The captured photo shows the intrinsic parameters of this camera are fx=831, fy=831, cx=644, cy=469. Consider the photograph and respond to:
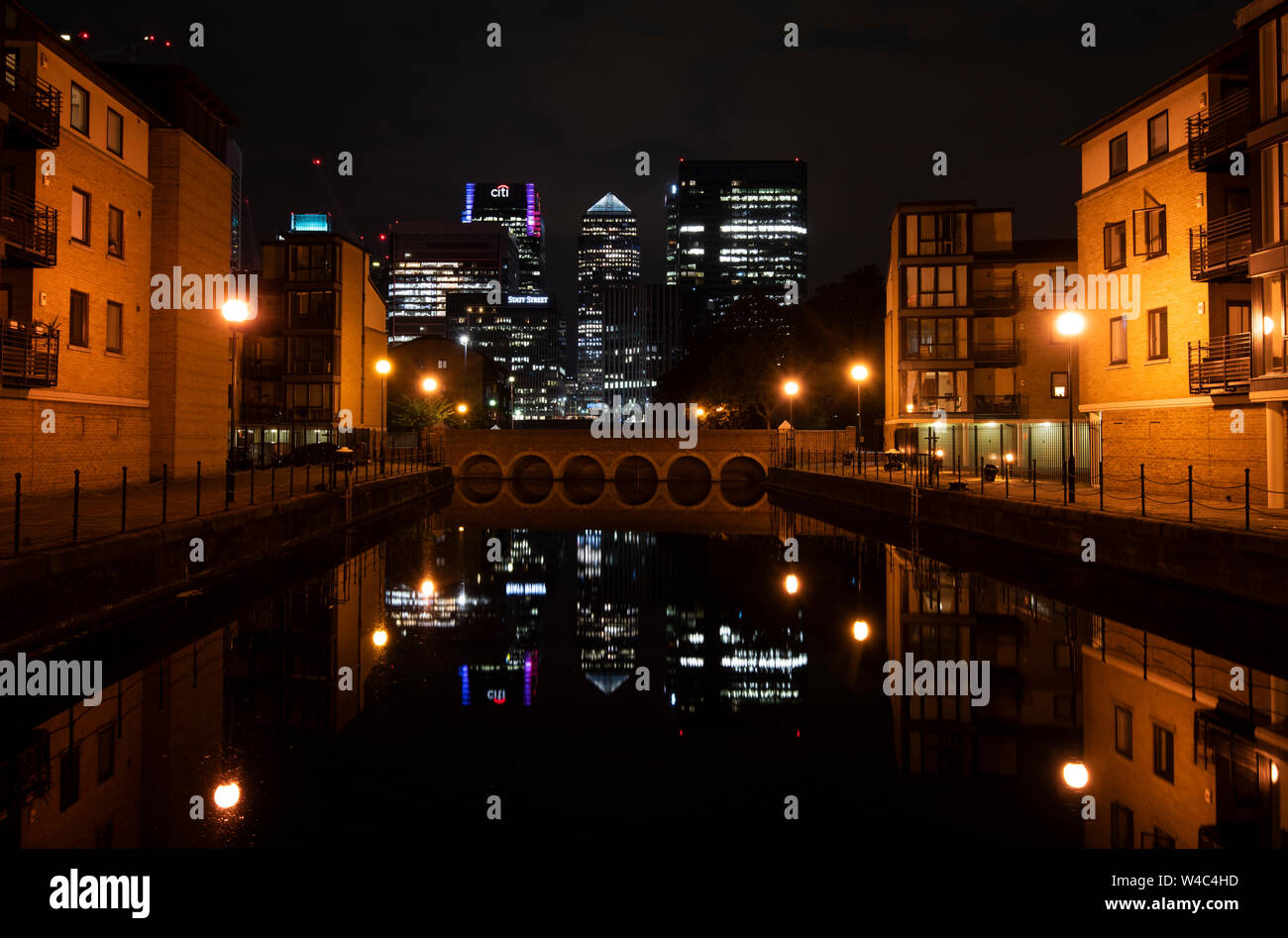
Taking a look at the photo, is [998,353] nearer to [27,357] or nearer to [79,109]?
[79,109]

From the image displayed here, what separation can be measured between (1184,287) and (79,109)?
3188cm

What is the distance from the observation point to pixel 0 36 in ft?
64.4

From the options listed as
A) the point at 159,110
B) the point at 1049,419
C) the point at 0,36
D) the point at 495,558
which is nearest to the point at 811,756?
the point at 495,558

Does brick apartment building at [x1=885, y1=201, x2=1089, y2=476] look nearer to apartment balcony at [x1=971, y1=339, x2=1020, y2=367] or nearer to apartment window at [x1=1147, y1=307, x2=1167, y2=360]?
apartment balcony at [x1=971, y1=339, x2=1020, y2=367]

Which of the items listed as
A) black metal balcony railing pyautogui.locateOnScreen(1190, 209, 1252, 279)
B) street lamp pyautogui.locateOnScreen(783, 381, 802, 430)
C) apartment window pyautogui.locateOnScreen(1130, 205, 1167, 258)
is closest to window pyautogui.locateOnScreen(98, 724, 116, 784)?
black metal balcony railing pyautogui.locateOnScreen(1190, 209, 1252, 279)

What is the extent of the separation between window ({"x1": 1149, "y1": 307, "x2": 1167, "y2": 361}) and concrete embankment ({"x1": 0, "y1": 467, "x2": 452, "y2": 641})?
25.0 meters

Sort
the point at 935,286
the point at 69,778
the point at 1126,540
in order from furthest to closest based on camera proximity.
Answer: the point at 935,286, the point at 1126,540, the point at 69,778

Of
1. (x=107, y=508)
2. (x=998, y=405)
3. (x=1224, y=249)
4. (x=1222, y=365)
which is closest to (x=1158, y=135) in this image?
(x=1224, y=249)

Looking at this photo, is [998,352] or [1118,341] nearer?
[1118,341]

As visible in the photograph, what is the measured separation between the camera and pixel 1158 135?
25.4 meters

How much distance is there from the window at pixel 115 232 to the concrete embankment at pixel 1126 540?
26.4m

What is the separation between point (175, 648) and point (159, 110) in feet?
82.7

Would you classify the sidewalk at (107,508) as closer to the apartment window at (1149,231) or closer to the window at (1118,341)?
the window at (1118,341)
